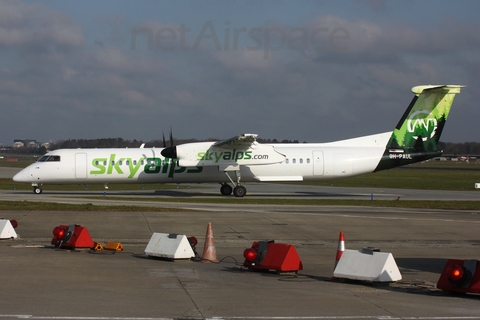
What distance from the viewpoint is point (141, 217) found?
23.6 m

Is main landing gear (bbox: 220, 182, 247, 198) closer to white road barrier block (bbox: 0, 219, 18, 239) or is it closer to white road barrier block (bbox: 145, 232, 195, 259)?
white road barrier block (bbox: 0, 219, 18, 239)

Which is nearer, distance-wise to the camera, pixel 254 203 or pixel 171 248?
pixel 171 248

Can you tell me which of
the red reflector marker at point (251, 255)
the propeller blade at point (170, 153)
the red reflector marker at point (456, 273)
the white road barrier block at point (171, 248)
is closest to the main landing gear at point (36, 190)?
the propeller blade at point (170, 153)

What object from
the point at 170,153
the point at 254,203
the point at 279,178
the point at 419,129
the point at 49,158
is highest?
the point at 419,129

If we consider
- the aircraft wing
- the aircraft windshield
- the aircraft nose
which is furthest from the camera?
the aircraft windshield

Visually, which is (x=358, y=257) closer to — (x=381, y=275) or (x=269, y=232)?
(x=381, y=275)

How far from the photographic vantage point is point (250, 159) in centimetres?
3750

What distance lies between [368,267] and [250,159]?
26.4 m

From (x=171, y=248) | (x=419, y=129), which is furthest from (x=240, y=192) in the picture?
(x=171, y=248)

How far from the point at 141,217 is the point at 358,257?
13589 millimetres

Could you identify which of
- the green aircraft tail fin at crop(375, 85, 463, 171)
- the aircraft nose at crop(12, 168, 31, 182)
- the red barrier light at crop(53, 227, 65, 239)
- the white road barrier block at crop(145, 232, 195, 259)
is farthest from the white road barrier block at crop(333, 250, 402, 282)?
the aircraft nose at crop(12, 168, 31, 182)

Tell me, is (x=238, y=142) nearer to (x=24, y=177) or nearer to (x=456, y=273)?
(x=24, y=177)

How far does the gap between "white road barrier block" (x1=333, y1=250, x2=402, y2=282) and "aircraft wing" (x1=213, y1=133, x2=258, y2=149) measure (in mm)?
A: 23616

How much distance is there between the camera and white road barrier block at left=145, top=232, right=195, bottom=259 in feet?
45.3
